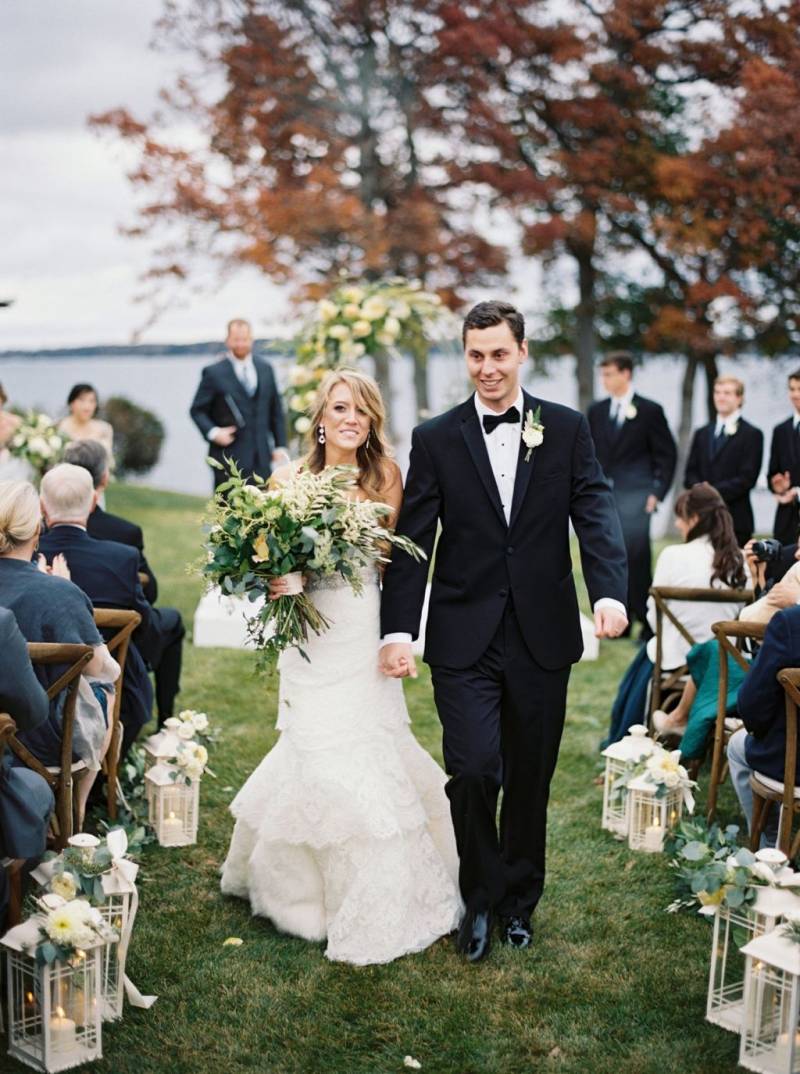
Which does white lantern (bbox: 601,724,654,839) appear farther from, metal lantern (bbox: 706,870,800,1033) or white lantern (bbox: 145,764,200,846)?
white lantern (bbox: 145,764,200,846)

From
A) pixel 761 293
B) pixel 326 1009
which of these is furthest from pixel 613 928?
pixel 761 293

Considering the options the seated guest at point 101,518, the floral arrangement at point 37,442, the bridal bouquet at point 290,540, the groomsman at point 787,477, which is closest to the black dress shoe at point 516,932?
the bridal bouquet at point 290,540

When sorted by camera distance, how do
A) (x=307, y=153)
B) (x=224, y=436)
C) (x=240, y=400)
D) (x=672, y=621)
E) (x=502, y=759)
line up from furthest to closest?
(x=307, y=153) < (x=240, y=400) < (x=224, y=436) < (x=672, y=621) < (x=502, y=759)

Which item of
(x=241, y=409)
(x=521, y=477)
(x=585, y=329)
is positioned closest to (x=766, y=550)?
(x=521, y=477)

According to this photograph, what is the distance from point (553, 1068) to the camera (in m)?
3.44

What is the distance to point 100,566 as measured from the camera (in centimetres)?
509

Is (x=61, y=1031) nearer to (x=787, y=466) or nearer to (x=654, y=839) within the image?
(x=654, y=839)

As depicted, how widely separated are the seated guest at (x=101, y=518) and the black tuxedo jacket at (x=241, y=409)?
3451 mm

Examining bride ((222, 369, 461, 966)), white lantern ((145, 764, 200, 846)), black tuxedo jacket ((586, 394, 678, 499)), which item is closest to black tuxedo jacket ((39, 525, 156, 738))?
white lantern ((145, 764, 200, 846))

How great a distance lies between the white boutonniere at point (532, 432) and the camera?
403cm

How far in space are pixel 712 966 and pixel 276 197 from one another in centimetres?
1255

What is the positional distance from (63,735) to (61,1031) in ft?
3.38

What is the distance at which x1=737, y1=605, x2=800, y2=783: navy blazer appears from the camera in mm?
4047

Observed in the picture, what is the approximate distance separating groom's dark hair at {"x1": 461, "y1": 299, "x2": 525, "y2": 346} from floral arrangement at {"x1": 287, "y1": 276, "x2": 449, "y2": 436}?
5.06 m
